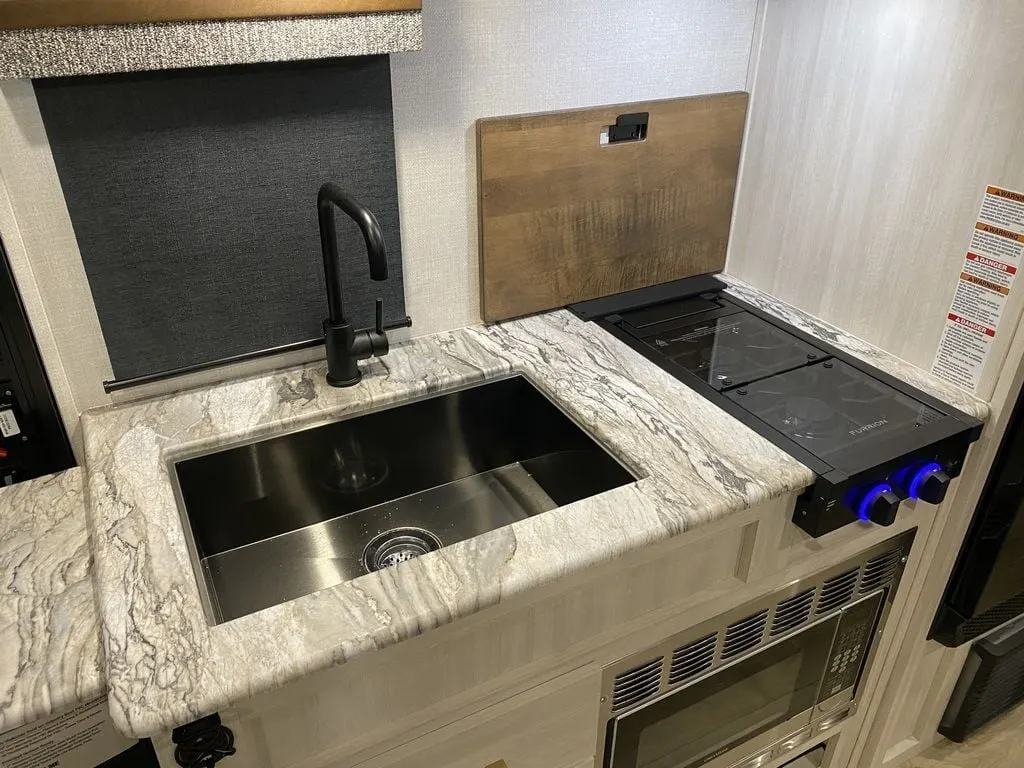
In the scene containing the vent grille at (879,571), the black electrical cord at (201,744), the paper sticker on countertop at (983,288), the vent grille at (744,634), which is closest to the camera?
the black electrical cord at (201,744)

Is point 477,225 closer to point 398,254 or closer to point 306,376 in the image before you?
point 398,254

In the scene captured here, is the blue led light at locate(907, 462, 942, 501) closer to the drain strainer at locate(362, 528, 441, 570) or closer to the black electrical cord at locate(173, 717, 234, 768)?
the drain strainer at locate(362, 528, 441, 570)

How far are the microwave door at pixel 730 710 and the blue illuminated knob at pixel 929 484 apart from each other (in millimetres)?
316

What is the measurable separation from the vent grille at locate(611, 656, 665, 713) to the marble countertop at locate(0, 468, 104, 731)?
2.25 ft

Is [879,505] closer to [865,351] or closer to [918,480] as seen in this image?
[918,480]

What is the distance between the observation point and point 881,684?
60.9 inches

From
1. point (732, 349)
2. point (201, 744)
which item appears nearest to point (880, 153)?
point (732, 349)

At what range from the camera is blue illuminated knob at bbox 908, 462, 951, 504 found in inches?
43.9

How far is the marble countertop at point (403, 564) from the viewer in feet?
2.56

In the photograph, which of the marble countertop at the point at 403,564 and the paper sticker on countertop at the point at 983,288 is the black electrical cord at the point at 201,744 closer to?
the marble countertop at the point at 403,564

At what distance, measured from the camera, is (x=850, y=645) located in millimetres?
1398

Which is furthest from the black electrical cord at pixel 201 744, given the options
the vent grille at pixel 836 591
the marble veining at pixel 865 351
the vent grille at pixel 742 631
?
the marble veining at pixel 865 351

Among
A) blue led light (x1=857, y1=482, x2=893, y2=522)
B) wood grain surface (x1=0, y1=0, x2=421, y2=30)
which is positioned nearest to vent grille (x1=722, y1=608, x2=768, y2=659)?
blue led light (x1=857, y1=482, x2=893, y2=522)

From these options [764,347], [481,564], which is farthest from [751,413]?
[481,564]
